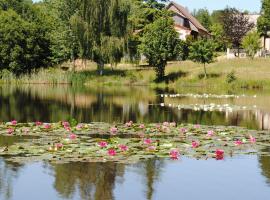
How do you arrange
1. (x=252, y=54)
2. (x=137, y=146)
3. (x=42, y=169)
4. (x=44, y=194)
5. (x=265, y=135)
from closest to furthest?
(x=44, y=194) → (x=42, y=169) → (x=137, y=146) → (x=265, y=135) → (x=252, y=54)

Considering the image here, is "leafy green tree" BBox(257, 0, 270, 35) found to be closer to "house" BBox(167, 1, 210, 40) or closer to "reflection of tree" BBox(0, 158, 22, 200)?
"house" BBox(167, 1, 210, 40)

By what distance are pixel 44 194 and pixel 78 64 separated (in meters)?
76.5

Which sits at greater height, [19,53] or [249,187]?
[19,53]

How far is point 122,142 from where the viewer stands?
1875 cm

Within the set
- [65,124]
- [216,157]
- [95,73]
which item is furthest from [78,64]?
[216,157]

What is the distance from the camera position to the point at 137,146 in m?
18.2

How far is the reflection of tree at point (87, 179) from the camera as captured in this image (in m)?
12.4

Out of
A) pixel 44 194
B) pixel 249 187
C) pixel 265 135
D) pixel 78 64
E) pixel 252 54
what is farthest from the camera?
pixel 78 64

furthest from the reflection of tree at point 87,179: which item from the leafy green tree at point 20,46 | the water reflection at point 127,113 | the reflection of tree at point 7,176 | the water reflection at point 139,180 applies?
the leafy green tree at point 20,46

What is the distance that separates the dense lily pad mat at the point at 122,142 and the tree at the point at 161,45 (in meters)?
44.2

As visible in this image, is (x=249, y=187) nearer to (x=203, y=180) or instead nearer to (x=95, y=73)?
(x=203, y=180)

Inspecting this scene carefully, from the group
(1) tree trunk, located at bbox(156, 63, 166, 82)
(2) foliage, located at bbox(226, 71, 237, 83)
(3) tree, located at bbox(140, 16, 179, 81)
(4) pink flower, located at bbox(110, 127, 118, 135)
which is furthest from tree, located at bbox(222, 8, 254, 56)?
(4) pink flower, located at bbox(110, 127, 118, 135)

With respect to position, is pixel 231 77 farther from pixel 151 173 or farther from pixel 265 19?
pixel 151 173

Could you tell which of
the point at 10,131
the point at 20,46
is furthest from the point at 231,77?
the point at 10,131
